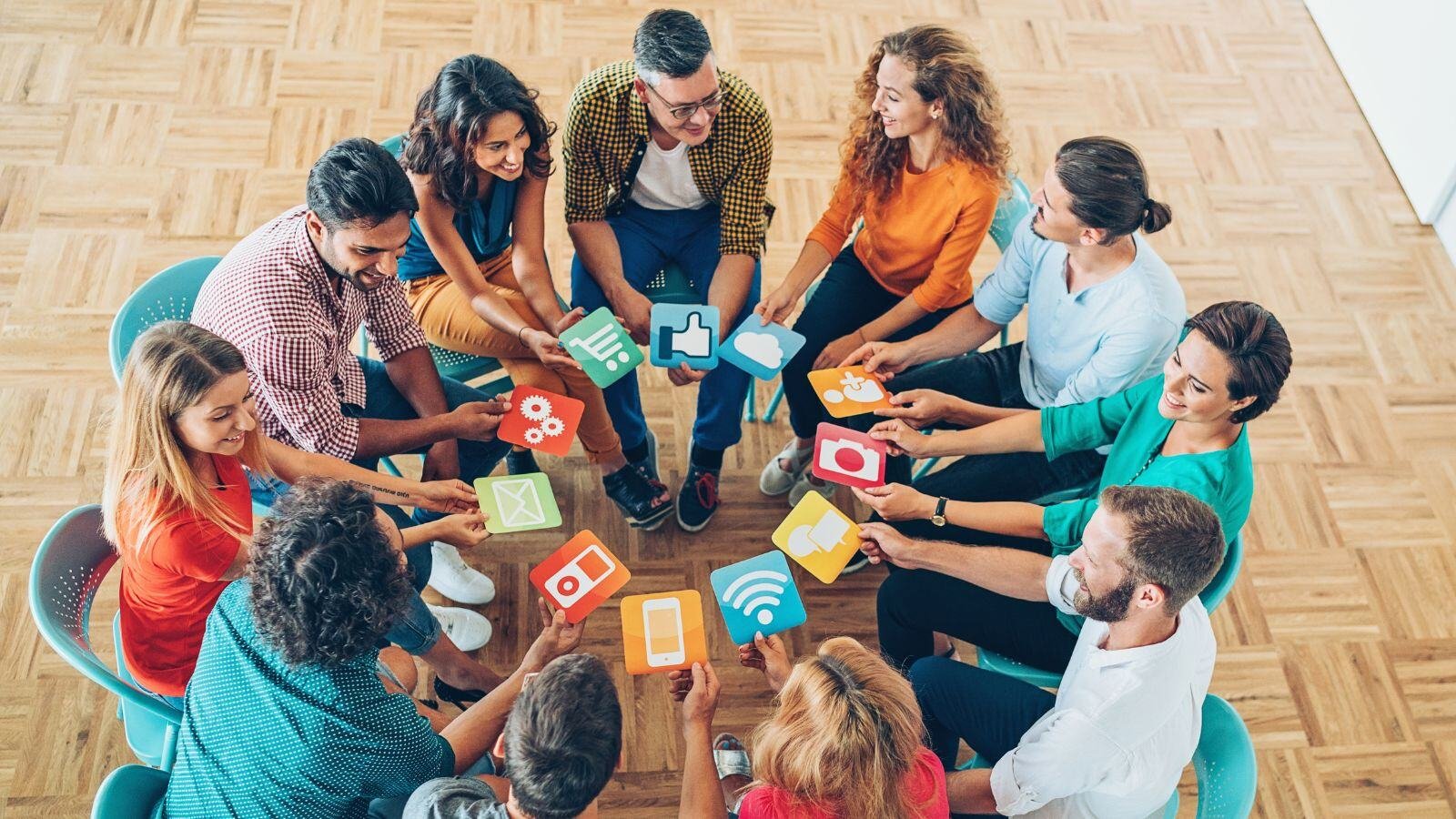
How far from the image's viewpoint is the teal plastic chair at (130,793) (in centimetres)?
213

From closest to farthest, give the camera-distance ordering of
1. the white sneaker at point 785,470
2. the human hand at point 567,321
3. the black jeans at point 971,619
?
1. the black jeans at point 971,619
2. the human hand at point 567,321
3. the white sneaker at point 785,470

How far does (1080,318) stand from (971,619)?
88cm

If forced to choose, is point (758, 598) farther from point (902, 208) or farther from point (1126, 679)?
point (902, 208)

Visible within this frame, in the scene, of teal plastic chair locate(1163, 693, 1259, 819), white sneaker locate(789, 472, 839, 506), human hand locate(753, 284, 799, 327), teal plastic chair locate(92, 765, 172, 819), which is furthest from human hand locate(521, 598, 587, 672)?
teal plastic chair locate(1163, 693, 1259, 819)

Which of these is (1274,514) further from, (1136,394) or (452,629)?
(452,629)

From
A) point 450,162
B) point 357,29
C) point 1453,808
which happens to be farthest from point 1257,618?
point 357,29

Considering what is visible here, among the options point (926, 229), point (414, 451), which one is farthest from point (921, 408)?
point (414, 451)

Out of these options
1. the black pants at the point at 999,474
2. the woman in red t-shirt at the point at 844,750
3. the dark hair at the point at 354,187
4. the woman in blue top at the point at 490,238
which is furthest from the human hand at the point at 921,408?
the dark hair at the point at 354,187

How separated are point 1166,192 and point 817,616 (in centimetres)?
252

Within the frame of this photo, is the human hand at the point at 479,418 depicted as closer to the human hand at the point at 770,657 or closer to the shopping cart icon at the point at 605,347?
the shopping cart icon at the point at 605,347

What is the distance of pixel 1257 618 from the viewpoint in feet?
11.7

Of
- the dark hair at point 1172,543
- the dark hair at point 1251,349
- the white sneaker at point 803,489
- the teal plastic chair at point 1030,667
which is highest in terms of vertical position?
the dark hair at point 1251,349

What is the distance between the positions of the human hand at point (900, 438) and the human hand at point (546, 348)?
2.88 ft

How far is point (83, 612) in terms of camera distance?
2.47 m
